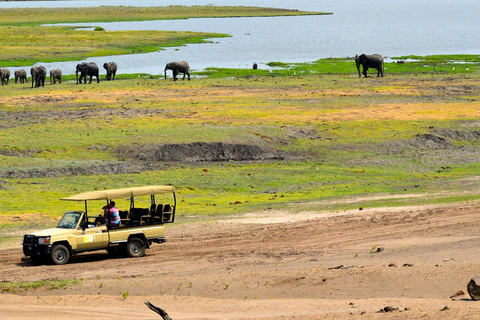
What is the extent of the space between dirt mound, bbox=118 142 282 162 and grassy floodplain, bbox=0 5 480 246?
33 centimetres

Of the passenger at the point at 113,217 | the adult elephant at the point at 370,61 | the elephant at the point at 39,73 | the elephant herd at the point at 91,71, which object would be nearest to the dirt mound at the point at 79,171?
the passenger at the point at 113,217

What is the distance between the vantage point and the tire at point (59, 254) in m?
21.6

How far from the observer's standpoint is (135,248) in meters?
22.7

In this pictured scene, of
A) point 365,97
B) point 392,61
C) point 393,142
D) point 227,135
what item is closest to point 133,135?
point 227,135

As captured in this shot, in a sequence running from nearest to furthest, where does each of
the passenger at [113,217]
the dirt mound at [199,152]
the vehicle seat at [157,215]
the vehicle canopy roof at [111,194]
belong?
the vehicle canopy roof at [111,194] < the passenger at [113,217] < the vehicle seat at [157,215] < the dirt mound at [199,152]

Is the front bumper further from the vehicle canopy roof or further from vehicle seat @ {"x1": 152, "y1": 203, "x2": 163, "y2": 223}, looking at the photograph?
vehicle seat @ {"x1": 152, "y1": 203, "x2": 163, "y2": 223}

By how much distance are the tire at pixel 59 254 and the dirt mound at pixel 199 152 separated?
17.1 m

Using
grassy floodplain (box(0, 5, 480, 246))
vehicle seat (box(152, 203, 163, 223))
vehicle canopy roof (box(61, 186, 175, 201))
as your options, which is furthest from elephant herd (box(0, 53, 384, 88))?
vehicle canopy roof (box(61, 186, 175, 201))

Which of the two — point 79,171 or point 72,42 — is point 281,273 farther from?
point 72,42

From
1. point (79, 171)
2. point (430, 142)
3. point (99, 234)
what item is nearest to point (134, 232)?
point (99, 234)

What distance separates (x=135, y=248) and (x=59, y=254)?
208 cm

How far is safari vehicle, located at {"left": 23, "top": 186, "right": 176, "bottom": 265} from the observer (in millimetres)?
21531

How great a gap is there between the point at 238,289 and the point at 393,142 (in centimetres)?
2644

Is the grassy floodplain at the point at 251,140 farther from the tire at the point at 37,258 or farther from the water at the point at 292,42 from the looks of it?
the water at the point at 292,42
